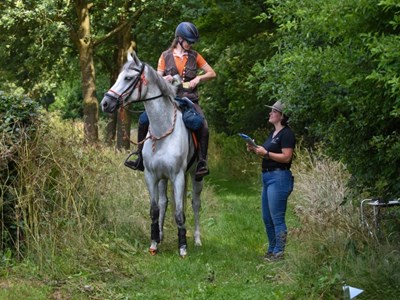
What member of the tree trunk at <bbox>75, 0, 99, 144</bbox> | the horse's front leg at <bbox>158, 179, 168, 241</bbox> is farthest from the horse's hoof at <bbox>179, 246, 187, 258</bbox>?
the tree trunk at <bbox>75, 0, 99, 144</bbox>

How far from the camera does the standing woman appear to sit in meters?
9.70

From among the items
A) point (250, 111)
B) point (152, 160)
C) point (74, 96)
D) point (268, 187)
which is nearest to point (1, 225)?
point (152, 160)

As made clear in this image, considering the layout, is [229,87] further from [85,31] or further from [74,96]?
[74,96]

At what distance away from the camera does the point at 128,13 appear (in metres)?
23.5

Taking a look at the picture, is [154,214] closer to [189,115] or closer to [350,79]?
→ [189,115]

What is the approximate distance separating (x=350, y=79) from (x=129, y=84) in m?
4.42

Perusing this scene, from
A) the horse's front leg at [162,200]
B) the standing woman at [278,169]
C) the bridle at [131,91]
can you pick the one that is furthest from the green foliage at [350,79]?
the horse's front leg at [162,200]

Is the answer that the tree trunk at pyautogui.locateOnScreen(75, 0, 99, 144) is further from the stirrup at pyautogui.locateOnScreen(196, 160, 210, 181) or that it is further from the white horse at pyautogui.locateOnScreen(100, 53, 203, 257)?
the white horse at pyautogui.locateOnScreen(100, 53, 203, 257)

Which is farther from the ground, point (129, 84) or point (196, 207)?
point (129, 84)

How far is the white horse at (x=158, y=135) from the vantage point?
10.2m

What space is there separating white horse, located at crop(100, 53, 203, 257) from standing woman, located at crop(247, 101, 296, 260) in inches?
46.8

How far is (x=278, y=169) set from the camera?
9797 millimetres

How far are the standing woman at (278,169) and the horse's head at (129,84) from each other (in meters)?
1.64

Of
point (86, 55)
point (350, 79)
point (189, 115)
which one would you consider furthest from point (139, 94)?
point (86, 55)
